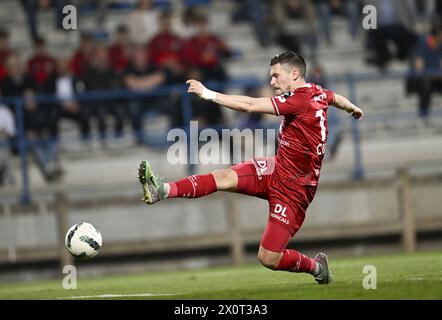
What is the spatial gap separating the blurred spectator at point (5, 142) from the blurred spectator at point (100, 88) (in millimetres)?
1312

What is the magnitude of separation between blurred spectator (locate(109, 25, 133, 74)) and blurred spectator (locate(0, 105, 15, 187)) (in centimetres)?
257

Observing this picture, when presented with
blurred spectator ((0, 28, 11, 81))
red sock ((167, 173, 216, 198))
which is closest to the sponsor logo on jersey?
red sock ((167, 173, 216, 198))

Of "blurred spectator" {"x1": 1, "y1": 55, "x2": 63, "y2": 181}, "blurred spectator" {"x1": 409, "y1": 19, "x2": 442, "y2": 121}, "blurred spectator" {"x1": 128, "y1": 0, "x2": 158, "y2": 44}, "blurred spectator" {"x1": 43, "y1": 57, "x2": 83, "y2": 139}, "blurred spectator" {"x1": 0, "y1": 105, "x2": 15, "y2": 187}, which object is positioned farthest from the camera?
"blurred spectator" {"x1": 128, "y1": 0, "x2": 158, "y2": 44}

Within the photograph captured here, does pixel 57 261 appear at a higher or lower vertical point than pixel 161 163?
lower

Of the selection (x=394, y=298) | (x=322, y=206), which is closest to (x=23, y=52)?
(x=322, y=206)

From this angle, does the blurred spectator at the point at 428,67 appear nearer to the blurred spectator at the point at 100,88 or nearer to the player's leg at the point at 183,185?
the blurred spectator at the point at 100,88

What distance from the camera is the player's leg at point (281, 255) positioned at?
11.3 metres

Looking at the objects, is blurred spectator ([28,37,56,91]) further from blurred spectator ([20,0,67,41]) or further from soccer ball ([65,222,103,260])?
soccer ball ([65,222,103,260])

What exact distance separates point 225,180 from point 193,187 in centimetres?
35

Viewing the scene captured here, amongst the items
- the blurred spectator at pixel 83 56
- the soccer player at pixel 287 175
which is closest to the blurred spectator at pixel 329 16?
the blurred spectator at pixel 83 56

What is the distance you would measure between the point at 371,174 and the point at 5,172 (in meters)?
6.49

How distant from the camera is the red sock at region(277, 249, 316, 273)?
37.3 feet

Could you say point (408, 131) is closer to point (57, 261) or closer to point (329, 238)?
point (329, 238)

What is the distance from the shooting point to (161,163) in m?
20.2
